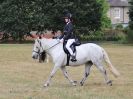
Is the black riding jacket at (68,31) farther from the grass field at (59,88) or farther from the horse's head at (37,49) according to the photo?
the grass field at (59,88)

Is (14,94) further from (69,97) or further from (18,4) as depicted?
(18,4)

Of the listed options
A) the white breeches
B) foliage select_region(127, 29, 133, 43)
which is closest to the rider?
the white breeches

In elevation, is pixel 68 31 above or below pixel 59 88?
above

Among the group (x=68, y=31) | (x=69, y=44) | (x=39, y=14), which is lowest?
(x=39, y=14)

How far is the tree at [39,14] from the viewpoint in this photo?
6034cm

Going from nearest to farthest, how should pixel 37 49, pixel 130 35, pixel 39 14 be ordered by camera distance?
pixel 37 49, pixel 39 14, pixel 130 35

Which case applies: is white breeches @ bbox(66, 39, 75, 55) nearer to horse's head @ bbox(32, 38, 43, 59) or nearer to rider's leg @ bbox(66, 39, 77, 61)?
rider's leg @ bbox(66, 39, 77, 61)

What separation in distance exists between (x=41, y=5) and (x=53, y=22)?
8.93 feet

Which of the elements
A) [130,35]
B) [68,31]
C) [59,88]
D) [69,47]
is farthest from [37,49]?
[130,35]

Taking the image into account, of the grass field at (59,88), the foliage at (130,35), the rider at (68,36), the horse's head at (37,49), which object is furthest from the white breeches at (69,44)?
the foliage at (130,35)

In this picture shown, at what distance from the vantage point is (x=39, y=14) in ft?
198

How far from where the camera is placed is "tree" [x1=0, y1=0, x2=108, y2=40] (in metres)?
60.3

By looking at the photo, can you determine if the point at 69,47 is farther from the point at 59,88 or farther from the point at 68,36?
the point at 59,88

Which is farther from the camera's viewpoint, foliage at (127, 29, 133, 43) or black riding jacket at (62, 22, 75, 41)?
foliage at (127, 29, 133, 43)
